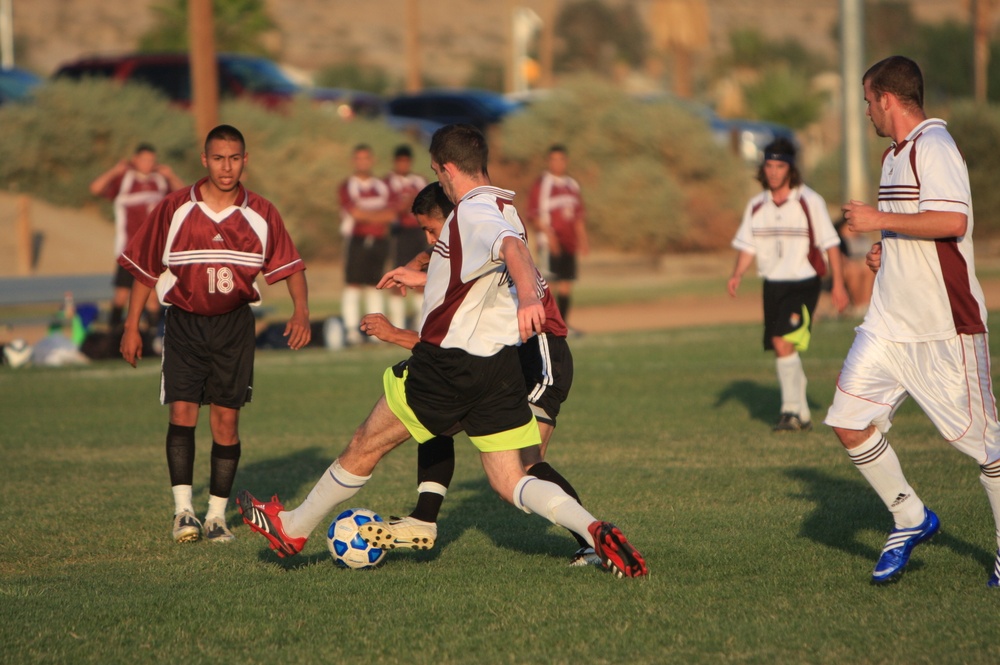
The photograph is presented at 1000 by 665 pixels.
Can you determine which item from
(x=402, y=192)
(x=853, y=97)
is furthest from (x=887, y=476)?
(x=853, y=97)

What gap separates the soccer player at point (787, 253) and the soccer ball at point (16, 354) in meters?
8.65

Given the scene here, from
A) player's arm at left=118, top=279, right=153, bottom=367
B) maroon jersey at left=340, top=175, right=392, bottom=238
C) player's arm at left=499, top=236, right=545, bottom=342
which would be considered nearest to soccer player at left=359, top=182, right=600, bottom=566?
player's arm at left=499, top=236, right=545, bottom=342

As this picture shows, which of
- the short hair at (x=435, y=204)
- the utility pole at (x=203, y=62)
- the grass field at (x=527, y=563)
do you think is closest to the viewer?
the grass field at (x=527, y=563)

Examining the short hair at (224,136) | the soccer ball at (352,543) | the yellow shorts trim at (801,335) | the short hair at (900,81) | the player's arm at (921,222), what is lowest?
the soccer ball at (352,543)

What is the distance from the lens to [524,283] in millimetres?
5074

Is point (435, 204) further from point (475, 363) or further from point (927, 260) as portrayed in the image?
point (927, 260)

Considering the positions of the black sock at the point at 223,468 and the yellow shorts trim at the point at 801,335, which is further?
the yellow shorts trim at the point at 801,335

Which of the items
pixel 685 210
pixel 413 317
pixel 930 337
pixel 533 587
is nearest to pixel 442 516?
pixel 533 587

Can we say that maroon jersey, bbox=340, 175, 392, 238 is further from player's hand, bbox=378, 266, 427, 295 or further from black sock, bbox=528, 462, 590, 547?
black sock, bbox=528, 462, 590, 547

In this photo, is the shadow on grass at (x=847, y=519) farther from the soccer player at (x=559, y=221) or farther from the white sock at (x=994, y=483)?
the soccer player at (x=559, y=221)

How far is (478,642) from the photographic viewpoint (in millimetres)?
4969

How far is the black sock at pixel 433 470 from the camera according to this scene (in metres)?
6.20

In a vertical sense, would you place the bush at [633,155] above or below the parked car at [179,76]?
below

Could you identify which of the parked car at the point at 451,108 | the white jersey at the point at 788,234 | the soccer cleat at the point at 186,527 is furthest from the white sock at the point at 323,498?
the parked car at the point at 451,108
